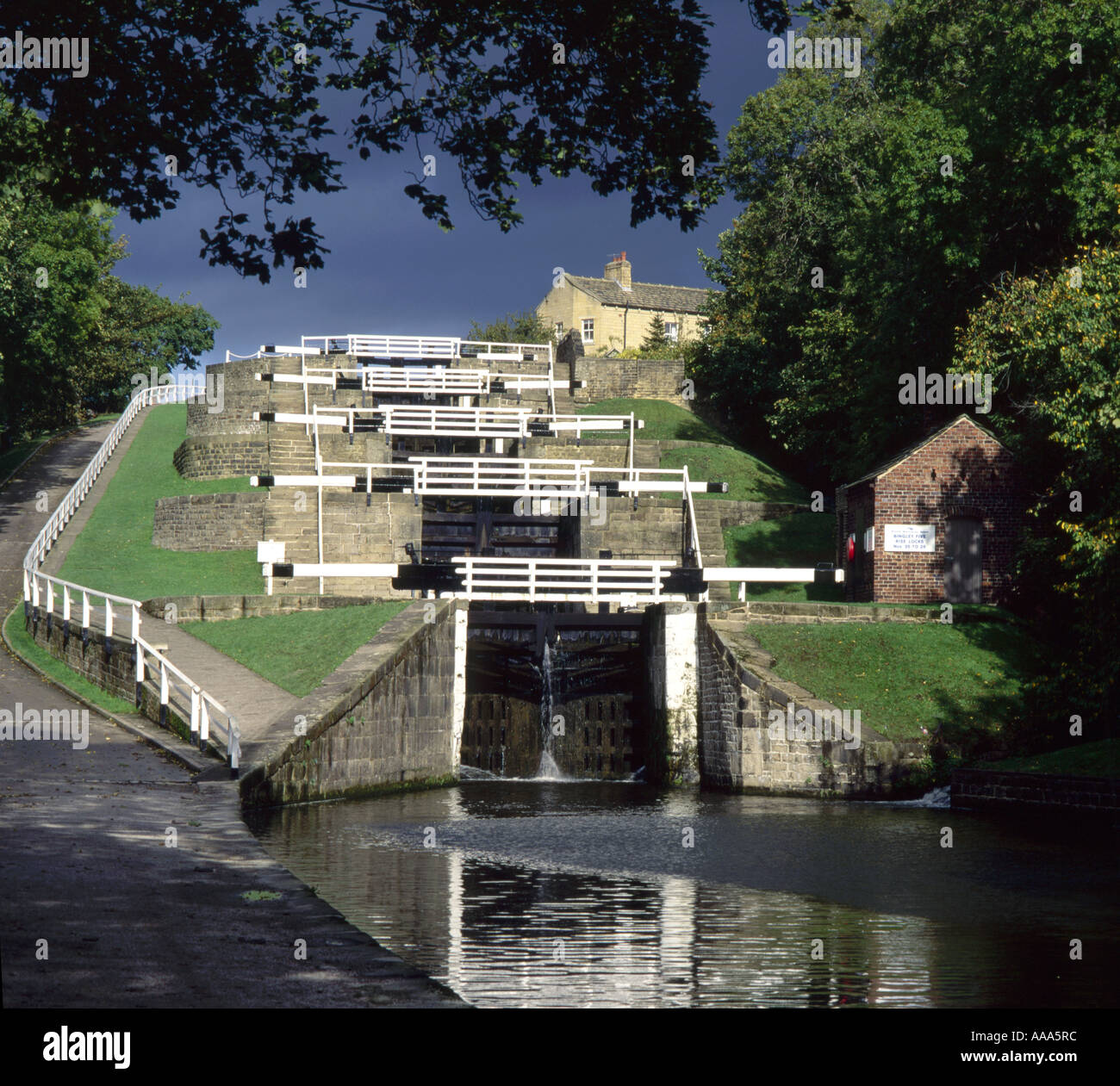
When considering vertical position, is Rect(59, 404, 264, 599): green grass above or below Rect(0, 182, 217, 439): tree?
below

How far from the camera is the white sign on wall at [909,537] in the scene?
28.0 metres

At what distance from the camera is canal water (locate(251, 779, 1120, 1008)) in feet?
28.0

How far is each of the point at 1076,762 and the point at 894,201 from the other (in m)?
16.3

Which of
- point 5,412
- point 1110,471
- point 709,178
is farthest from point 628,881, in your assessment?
point 5,412

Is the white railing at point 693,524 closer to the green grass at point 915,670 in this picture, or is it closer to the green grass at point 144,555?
the green grass at point 915,670

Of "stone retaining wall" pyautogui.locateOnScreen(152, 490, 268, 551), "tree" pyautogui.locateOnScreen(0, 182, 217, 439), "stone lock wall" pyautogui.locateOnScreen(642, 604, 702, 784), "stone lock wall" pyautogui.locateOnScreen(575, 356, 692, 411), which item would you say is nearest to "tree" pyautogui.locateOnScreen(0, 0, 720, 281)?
"tree" pyautogui.locateOnScreen(0, 182, 217, 439)

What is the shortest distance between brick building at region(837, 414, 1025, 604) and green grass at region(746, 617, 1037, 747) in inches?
125

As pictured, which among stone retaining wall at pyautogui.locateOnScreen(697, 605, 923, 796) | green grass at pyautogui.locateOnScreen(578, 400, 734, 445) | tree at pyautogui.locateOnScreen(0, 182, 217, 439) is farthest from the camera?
green grass at pyautogui.locateOnScreen(578, 400, 734, 445)

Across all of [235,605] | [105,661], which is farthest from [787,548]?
[105,661]

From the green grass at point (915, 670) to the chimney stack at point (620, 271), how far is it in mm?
61677

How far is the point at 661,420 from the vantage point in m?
54.6

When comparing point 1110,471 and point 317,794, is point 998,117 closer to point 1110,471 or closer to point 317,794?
point 1110,471

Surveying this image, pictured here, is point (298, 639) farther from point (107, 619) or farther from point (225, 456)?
point (225, 456)

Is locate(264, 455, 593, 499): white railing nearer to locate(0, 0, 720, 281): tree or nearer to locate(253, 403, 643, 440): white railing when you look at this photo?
locate(253, 403, 643, 440): white railing
